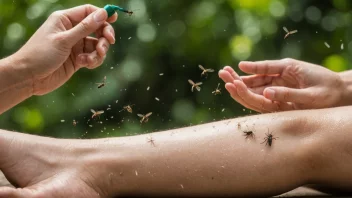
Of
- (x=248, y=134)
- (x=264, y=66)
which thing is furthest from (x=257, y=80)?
(x=248, y=134)

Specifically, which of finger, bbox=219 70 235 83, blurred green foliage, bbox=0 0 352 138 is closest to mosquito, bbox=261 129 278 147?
finger, bbox=219 70 235 83

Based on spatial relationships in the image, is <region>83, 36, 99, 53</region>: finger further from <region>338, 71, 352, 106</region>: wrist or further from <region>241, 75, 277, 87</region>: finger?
<region>338, 71, 352, 106</region>: wrist

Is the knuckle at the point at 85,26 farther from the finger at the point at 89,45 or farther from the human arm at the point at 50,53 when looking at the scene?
the finger at the point at 89,45

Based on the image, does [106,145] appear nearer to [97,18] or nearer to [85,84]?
[97,18]

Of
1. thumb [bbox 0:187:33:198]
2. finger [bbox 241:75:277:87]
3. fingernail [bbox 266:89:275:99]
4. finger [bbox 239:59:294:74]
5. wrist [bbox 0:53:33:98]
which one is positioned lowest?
thumb [bbox 0:187:33:198]

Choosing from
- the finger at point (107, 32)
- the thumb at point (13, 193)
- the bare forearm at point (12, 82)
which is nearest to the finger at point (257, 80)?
the finger at point (107, 32)

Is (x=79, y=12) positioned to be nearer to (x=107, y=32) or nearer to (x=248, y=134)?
(x=107, y=32)

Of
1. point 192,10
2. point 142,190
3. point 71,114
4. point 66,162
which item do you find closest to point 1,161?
point 66,162
